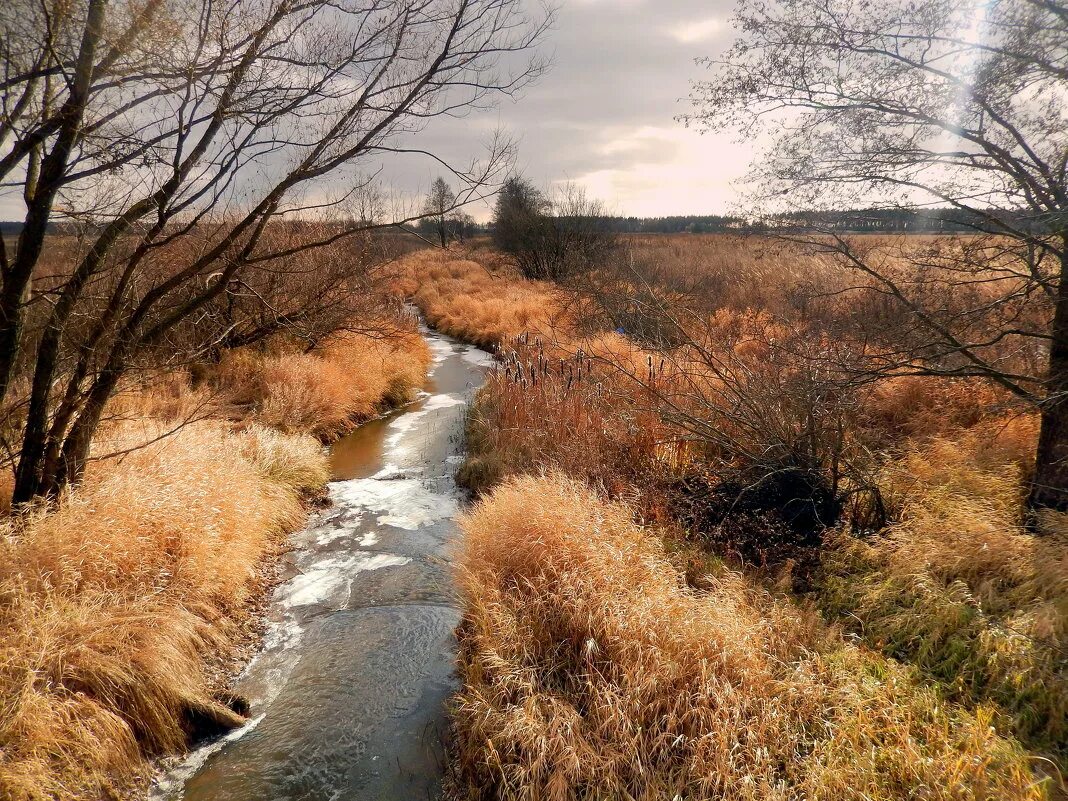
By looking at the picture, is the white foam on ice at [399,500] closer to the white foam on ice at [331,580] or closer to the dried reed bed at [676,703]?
the white foam on ice at [331,580]

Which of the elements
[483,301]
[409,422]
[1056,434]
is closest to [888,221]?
[1056,434]

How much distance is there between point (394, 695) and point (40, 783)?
1791 millimetres

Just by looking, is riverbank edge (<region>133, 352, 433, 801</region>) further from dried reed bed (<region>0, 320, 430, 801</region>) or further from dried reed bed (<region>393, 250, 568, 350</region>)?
dried reed bed (<region>393, 250, 568, 350</region>)

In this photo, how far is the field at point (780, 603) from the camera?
2.94m

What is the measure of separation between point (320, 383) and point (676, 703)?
26.0 feet

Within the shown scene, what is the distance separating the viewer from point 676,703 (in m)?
3.15

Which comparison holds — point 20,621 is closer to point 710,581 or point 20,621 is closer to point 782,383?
point 710,581

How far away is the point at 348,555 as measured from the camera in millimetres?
5883

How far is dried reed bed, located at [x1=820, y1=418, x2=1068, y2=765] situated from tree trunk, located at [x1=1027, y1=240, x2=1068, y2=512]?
0.21m

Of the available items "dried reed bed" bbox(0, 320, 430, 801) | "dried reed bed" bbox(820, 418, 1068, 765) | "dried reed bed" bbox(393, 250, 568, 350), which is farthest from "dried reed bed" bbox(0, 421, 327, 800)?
"dried reed bed" bbox(393, 250, 568, 350)

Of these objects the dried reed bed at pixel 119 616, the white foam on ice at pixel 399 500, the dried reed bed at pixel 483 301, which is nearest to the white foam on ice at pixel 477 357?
the dried reed bed at pixel 483 301

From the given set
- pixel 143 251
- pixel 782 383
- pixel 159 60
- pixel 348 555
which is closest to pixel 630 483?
pixel 782 383

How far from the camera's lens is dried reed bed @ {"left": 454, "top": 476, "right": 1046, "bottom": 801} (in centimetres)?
280

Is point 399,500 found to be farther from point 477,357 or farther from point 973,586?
point 477,357
